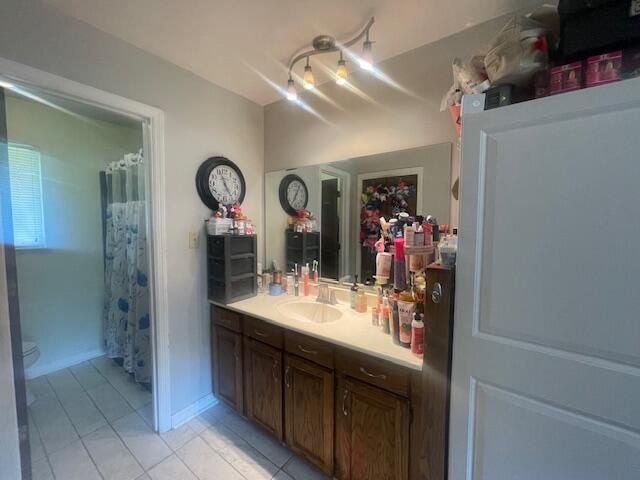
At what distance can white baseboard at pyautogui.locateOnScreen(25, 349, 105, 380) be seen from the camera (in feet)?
7.32

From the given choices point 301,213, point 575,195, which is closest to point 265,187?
point 301,213

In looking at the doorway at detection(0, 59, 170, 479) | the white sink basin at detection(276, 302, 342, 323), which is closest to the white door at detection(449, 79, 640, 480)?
the white sink basin at detection(276, 302, 342, 323)

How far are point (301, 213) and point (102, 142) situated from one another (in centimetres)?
217

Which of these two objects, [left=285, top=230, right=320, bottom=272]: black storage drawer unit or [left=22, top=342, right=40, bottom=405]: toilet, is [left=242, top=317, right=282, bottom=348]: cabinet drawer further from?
[left=22, top=342, right=40, bottom=405]: toilet

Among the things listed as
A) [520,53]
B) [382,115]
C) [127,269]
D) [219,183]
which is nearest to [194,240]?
[219,183]

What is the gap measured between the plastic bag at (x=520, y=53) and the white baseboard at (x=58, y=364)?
373 cm

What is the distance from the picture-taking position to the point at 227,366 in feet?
5.93

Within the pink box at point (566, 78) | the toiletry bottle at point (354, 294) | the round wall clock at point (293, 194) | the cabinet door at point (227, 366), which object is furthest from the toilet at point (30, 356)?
the pink box at point (566, 78)

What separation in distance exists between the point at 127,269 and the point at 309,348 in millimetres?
1942

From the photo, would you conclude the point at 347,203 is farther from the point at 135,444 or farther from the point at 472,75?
the point at 135,444

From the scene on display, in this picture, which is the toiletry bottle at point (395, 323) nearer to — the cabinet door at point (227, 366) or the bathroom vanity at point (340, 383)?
the bathroom vanity at point (340, 383)

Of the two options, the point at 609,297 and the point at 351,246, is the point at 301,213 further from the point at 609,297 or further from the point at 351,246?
the point at 609,297

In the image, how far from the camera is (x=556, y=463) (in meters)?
0.79

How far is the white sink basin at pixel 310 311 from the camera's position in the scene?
5.61 feet
